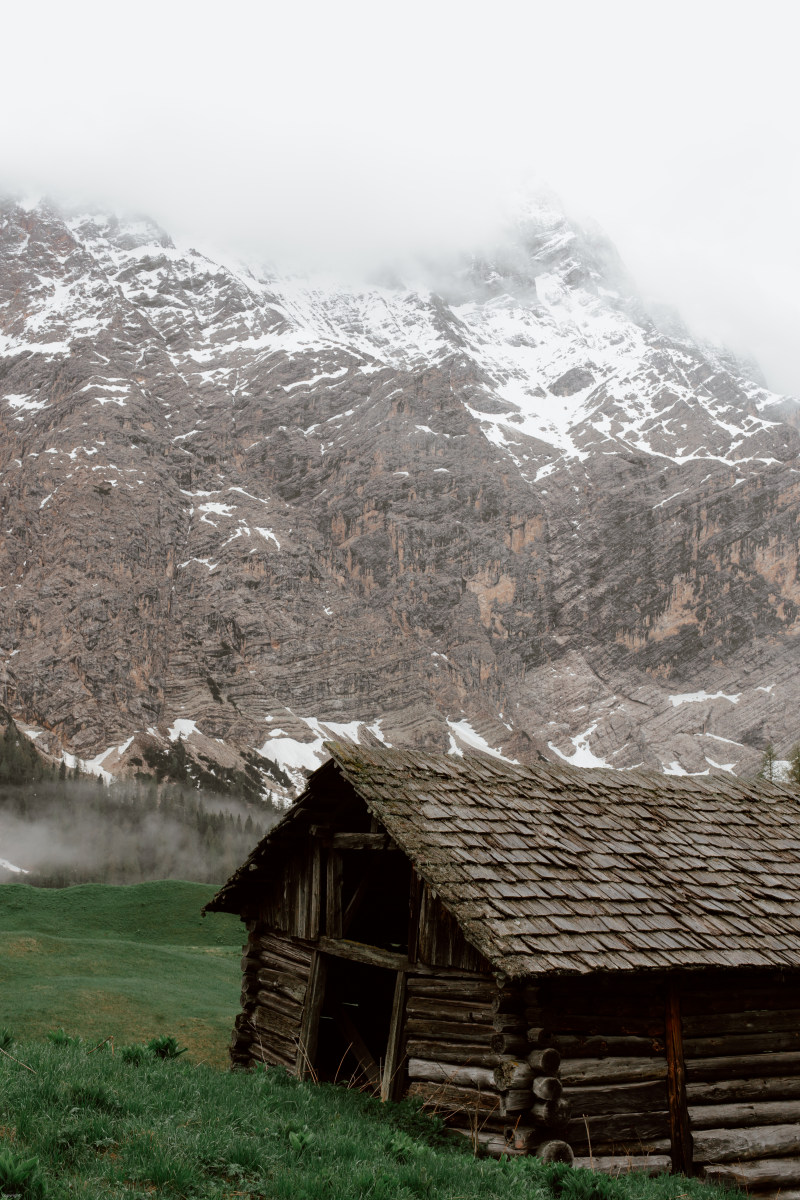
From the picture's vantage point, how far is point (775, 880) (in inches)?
475

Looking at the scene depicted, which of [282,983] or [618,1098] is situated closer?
[618,1098]

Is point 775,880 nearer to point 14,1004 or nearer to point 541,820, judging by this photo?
point 541,820

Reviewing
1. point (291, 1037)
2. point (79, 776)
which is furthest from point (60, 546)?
point (291, 1037)

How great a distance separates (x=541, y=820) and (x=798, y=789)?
636cm

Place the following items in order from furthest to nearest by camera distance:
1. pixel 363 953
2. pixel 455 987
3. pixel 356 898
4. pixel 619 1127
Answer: pixel 356 898 → pixel 363 953 → pixel 455 987 → pixel 619 1127

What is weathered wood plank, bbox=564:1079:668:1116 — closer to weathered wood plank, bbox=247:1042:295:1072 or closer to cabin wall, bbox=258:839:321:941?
cabin wall, bbox=258:839:321:941

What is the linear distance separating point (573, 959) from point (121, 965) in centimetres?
2749

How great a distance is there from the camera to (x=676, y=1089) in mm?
10414

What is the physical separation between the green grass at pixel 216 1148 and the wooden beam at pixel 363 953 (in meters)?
1.93

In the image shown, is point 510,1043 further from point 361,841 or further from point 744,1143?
point 744,1143

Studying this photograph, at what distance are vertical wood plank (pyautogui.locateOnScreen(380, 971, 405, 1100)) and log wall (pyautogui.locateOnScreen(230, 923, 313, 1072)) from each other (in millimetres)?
2515

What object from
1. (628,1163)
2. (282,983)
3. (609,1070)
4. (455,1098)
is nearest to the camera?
(628,1163)

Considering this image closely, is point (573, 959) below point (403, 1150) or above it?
above

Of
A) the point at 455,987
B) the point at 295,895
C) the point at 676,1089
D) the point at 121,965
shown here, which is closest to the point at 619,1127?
the point at 676,1089
